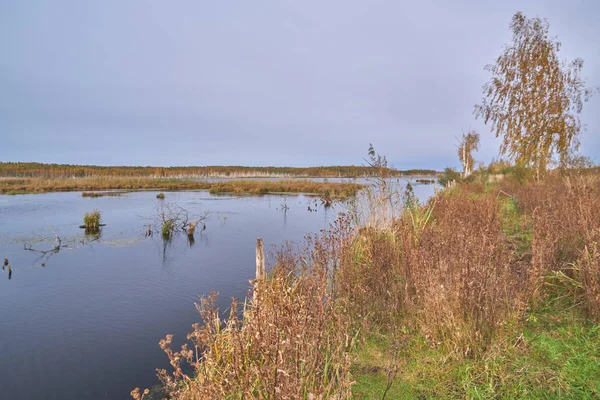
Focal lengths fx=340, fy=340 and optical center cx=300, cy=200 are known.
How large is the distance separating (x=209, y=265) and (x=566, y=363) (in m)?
8.66

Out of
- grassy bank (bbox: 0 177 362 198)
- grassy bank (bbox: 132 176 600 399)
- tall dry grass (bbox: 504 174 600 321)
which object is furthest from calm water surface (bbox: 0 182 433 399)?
grassy bank (bbox: 0 177 362 198)

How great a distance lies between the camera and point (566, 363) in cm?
311

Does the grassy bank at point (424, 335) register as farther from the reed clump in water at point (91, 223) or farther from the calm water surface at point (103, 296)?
the reed clump in water at point (91, 223)

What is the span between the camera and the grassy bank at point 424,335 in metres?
2.63

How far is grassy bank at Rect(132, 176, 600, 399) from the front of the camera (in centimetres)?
263

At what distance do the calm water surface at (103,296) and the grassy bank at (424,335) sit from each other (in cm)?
199

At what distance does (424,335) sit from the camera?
3.85 meters

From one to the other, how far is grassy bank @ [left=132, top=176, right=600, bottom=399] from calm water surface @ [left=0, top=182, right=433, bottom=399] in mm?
1994

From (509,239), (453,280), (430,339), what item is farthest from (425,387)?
(509,239)

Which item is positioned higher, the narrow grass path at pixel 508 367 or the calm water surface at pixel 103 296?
the narrow grass path at pixel 508 367

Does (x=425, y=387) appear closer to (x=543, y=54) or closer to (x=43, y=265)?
(x=43, y=265)

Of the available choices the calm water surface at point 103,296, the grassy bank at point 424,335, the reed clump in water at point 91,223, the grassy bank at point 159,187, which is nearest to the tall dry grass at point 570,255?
the grassy bank at point 424,335

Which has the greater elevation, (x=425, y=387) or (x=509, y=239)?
Result: (x=509, y=239)

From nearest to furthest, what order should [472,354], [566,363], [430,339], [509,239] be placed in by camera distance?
[566,363]
[472,354]
[430,339]
[509,239]
